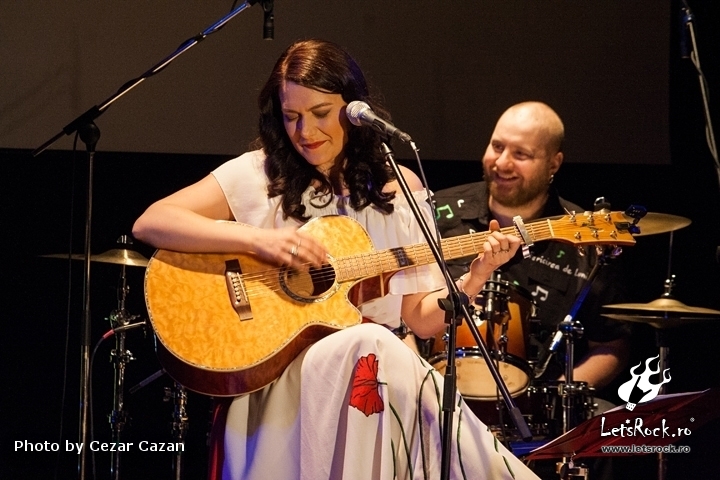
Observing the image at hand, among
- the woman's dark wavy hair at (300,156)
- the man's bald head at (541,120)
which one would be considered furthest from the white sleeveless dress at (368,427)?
the man's bald head at (541,120)

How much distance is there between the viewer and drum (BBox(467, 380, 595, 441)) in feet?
14.4

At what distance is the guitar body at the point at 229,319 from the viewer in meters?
3.13

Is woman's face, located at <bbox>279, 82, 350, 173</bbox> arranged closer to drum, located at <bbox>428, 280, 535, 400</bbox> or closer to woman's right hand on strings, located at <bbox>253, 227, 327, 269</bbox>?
woman's right hand on strings, located at <bbox>253, 227, 327, 269</bbox>

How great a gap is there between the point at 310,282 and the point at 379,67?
7.60 feet

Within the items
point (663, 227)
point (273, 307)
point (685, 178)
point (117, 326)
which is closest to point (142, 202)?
point (117, 326)

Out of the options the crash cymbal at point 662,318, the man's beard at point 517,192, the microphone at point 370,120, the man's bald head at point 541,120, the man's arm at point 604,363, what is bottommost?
the man's arm at point 604,363

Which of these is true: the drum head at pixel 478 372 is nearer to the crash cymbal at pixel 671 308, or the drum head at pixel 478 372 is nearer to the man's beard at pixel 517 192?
the crash cymbal at pixel 671 308

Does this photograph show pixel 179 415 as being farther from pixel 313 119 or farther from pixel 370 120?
pixel 370 120

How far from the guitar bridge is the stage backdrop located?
6.38ft

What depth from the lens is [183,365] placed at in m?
3.13

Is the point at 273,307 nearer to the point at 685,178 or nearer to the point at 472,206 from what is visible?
the point at 472,206

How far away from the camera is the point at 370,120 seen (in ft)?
9.43

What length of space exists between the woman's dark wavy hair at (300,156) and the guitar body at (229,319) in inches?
11.8

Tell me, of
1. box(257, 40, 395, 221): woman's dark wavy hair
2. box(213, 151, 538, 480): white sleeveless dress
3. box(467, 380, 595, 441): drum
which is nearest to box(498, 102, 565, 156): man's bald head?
box(467, 380, 595, 441): drum
